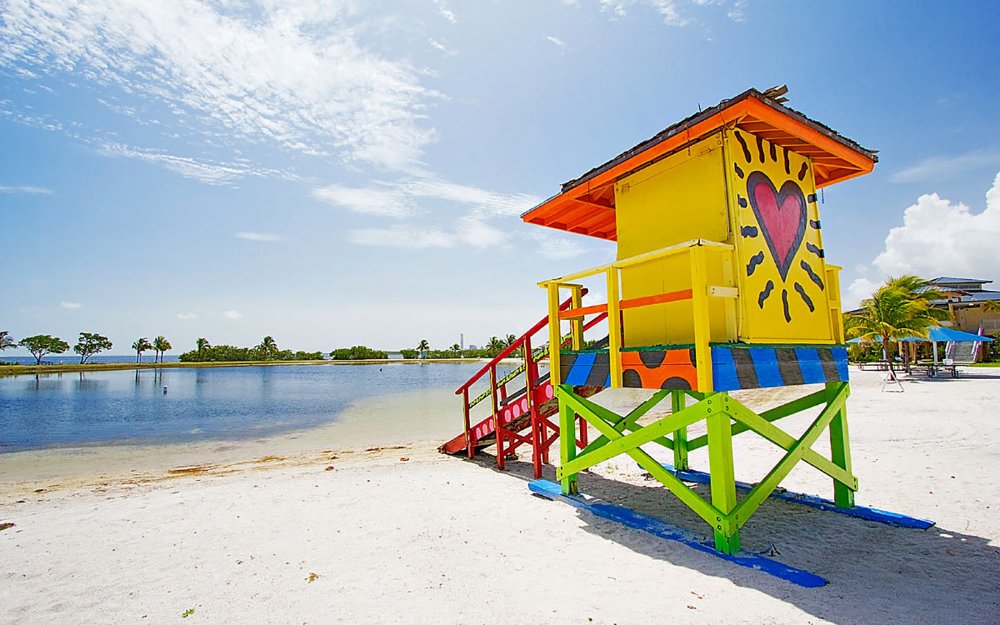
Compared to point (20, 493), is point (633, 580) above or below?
above

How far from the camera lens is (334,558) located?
15.7 ft

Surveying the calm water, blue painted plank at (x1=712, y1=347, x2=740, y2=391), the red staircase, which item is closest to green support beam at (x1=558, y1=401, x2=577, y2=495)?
the red staircase

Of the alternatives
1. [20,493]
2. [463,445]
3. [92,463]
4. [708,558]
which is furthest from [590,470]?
[92,463]

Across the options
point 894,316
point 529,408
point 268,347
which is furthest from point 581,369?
point 268,347

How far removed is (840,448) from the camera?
234 inches

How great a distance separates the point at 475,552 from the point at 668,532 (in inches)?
81.8

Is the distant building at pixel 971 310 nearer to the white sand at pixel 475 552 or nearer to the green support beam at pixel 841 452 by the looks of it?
the white sand at pixel 475 552

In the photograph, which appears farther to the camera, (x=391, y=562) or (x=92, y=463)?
(x=92, y=463)

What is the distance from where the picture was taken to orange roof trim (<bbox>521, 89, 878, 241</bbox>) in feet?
15.3

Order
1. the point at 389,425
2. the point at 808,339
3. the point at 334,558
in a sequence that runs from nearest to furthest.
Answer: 1. the point at 334,558
2. the point at 808,339
3. the point at 389,425

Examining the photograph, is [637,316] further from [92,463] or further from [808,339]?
[92,463]

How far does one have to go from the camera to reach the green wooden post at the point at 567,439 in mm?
6492

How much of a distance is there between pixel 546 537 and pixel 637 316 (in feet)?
9.65

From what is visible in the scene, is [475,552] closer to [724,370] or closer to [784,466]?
[724,370]
